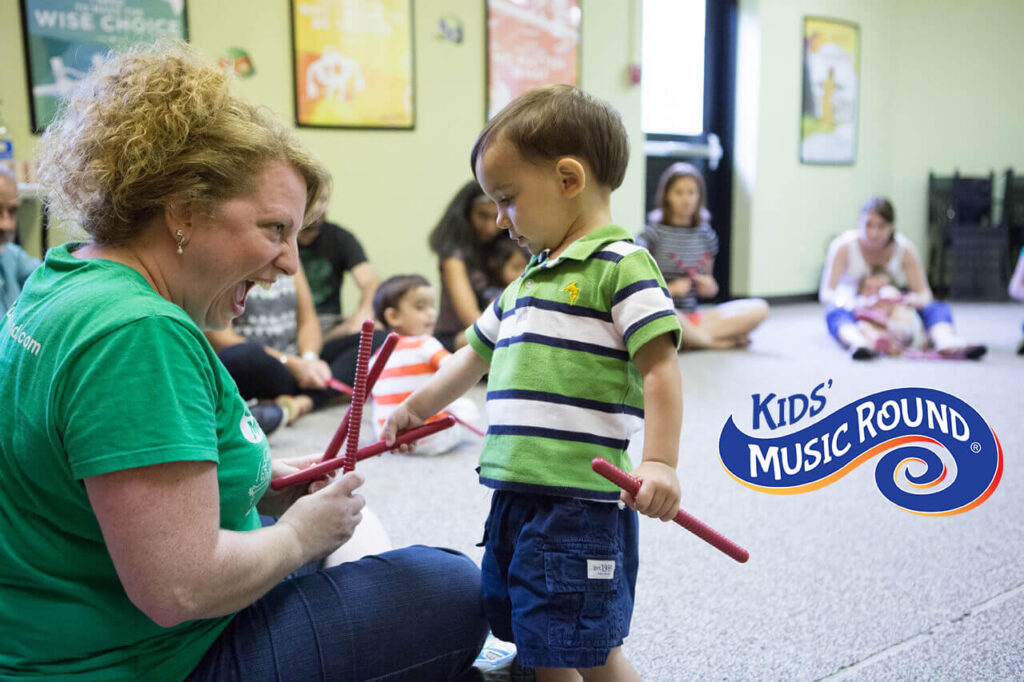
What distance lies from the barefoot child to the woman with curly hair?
0.53ft

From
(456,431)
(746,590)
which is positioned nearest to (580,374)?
(746,590)

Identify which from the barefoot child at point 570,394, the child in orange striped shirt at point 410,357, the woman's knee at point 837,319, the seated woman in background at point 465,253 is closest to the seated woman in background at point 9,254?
the child in orange striped shirt at point 410,357

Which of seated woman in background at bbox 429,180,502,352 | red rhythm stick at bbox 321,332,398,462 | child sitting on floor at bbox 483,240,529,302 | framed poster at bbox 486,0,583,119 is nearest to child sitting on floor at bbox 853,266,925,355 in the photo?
child sitting on floor at bbox 483,240,529,302

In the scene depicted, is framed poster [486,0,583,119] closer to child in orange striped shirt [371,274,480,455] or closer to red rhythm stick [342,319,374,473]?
child in orange striped shirt [371,274,480,455]

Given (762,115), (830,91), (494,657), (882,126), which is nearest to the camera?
(494,657)

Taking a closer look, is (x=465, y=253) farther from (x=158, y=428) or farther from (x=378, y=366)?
(x=158, y=428)

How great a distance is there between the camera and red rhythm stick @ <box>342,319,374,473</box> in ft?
2.80

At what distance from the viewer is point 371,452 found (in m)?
1.00

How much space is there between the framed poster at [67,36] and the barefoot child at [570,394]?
8.88 feet

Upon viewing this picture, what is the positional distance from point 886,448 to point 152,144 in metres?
0.85

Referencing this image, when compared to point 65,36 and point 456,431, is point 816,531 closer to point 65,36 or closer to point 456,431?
point 456,431

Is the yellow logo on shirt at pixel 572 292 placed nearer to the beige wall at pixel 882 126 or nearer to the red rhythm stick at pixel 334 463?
the red rhythm stick at pixel 334 463

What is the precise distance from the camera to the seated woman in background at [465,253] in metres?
2.90

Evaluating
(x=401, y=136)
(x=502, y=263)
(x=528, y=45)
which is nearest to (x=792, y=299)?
(x=528, y=45)
